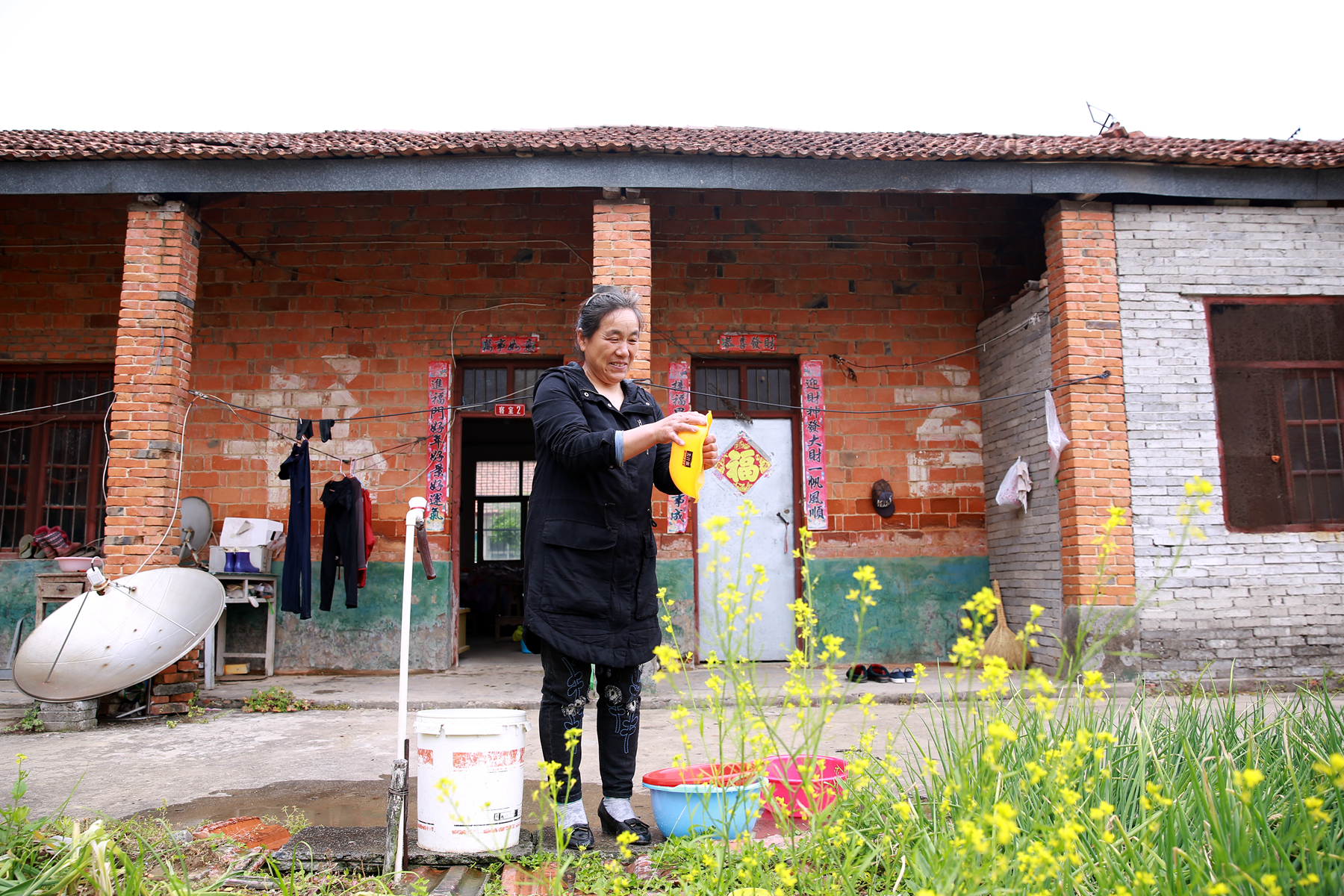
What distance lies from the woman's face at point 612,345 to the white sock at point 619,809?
4.52ft

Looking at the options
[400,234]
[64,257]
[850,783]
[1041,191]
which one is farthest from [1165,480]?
[64,257]

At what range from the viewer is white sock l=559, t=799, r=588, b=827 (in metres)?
2.61

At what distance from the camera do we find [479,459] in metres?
13.6

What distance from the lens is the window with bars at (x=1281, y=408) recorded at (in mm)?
6621

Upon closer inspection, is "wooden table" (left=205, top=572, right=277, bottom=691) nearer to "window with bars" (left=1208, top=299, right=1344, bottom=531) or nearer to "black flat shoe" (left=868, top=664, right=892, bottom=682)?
"black flat shoe" (left=868, top=664, right=892, bottom=682)

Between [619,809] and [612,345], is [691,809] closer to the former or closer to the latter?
[619,809]

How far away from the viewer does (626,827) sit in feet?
8.87

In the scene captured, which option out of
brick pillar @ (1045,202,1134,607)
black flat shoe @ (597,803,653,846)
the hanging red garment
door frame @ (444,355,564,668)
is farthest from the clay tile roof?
black flat shoe @ (597,803,653,846)

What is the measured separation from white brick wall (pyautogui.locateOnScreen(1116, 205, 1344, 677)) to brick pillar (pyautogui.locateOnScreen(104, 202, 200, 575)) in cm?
721

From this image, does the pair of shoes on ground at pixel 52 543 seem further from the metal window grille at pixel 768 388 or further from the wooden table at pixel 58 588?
the metal window grille at pixel 768 388

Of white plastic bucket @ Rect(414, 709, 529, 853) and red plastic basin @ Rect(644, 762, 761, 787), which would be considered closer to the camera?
red plastic basin @ Rect(644, 762, 761, 787)

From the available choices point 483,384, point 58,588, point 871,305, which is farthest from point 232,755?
point 871,305

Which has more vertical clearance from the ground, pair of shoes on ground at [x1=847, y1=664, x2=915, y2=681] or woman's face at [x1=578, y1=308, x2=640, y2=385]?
woman's face at [x1=578, y1=308, x2=640, y2=385]

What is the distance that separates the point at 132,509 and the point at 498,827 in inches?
194
